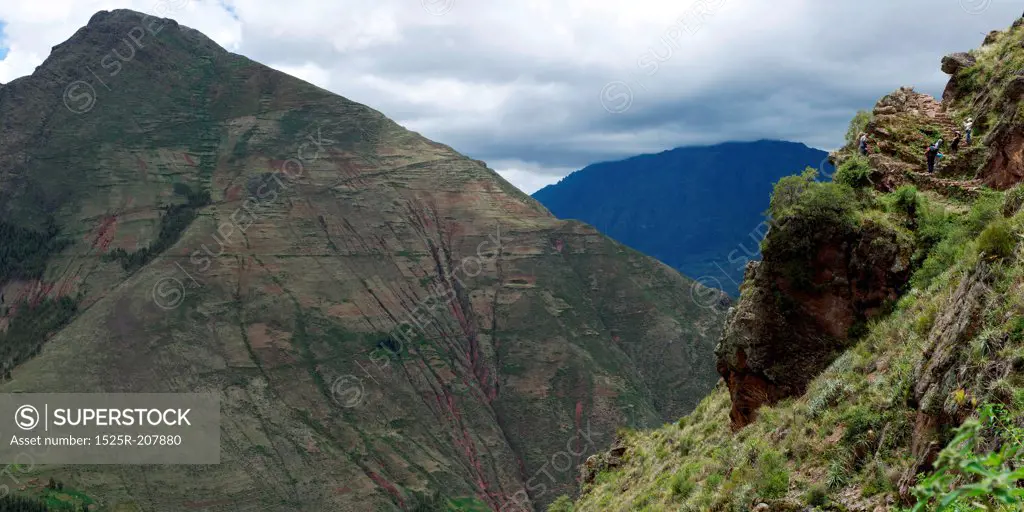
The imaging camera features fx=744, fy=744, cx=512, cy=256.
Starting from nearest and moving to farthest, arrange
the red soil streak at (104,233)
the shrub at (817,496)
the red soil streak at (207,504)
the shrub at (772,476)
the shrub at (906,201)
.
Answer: the shrub at (817,496) < the shrub at (772,476) < the shrub at (906,201) < the red soil streak at (207,504) < the red soil streak at (104,233)

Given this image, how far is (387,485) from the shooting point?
319 ft

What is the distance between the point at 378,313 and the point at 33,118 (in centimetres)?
9604

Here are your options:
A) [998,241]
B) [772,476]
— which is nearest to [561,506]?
[772,476]

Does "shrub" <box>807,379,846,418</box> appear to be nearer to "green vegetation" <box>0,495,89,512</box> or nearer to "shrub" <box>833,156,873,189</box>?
"shrub" <box>833,156,873,189</box>

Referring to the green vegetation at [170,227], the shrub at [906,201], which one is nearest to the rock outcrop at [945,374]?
the shrub at [906,201]

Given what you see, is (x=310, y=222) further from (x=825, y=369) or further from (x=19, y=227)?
(x=825, y=369)

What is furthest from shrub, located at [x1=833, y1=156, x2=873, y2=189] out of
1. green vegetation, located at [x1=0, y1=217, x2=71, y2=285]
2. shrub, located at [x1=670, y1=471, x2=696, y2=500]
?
green vegetation, located at [x1=0, y1=217, x2=71, y2=285]

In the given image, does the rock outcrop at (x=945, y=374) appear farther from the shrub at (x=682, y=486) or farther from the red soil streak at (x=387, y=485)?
the red soil streak at (x=387, y=485)

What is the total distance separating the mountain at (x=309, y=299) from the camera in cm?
9969

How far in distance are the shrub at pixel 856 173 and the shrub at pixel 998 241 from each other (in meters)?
9.58

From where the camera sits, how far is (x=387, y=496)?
95312mm

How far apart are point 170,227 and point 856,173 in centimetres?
13569

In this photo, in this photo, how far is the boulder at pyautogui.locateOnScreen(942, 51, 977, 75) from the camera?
88.9ft

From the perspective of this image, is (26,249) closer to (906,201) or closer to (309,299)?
(309,299)
